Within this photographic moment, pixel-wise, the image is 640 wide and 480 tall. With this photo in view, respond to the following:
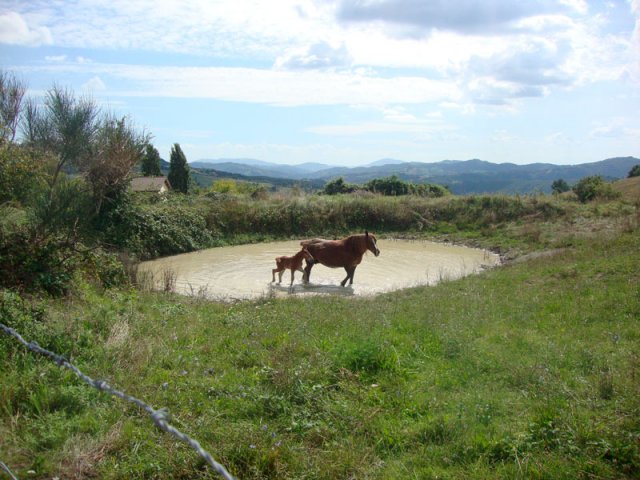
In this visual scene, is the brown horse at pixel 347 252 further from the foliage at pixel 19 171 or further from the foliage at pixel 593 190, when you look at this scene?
the foliage at pixel 593 190

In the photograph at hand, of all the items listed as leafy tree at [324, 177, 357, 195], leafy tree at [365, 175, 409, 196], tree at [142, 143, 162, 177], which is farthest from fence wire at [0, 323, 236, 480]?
tree at [142, 143, 162, 177]

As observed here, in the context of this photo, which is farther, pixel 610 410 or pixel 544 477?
pixel 610 410

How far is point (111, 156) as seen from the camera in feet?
54.1

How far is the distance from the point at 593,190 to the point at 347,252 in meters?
23.1

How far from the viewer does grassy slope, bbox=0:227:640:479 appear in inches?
167

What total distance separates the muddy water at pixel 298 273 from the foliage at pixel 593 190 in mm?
12453

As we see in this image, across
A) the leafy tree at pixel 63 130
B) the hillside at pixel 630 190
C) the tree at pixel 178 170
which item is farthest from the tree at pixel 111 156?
the tree at pixel 178 170

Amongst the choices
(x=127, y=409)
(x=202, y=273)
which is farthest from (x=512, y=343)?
(x=202, y=273)

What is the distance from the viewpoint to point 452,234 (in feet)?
88.4

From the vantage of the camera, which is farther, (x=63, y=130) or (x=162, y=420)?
(x=63, y=130)

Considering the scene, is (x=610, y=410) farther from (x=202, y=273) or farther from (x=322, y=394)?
(x=202, y=273)

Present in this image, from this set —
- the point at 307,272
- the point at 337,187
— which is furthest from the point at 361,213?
the point at 337,187

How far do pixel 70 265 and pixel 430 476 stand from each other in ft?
26.9

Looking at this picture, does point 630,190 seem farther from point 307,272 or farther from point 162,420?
point 162,420
